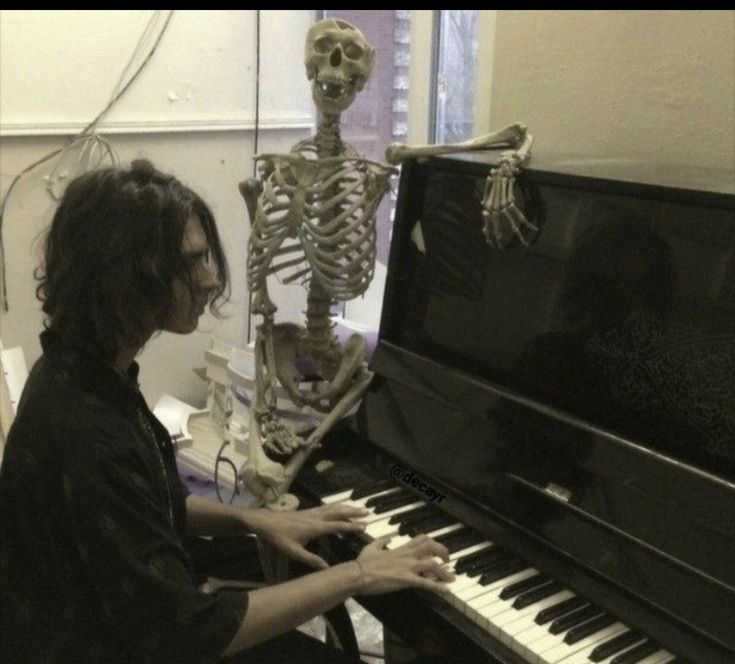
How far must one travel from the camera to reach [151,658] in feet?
3.65

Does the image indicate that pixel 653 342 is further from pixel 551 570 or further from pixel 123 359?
pixel 123 359

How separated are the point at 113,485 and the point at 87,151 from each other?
66.6 inches

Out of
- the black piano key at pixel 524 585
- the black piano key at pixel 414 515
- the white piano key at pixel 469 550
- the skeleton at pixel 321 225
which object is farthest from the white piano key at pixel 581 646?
the skeleton at pixel 321 225

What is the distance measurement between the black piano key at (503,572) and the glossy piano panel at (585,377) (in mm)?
39

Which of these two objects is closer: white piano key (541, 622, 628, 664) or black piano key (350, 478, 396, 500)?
white piano key (541, 622, 628, 664)

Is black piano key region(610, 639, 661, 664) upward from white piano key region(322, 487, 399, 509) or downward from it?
downward

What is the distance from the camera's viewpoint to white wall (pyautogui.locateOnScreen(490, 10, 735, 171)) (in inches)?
62.9

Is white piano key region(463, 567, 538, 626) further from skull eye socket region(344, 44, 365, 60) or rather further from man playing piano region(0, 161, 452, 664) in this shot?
skull eye socket region(344, 44, 365, 60)

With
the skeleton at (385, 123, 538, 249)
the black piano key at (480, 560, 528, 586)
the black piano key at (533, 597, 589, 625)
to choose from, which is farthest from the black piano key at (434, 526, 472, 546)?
the skeleton at (385, 123, 538, 249)

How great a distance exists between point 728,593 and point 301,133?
7.68ft

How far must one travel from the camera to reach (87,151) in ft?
8.34

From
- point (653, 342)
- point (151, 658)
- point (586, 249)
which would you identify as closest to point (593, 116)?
point (586, 249)

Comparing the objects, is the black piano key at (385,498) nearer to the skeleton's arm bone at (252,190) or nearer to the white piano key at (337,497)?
the white piano key at (337,497)
